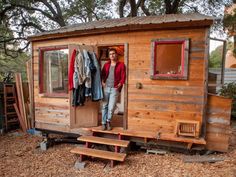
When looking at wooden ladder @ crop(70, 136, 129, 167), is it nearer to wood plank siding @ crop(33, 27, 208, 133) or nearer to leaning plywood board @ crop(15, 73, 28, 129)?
wood plank siding @ crop(33, 27, 208, 133)

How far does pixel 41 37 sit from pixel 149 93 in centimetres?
309

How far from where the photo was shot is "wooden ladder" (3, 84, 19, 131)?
6.64 m

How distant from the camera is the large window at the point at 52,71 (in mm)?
5223

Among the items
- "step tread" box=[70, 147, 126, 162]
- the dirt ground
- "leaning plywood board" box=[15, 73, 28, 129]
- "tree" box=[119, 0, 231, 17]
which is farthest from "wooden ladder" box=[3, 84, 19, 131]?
"tree" box=[119, 0, 231, 17]

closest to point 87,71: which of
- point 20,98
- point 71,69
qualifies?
point 71,69

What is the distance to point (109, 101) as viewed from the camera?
14.6 ft

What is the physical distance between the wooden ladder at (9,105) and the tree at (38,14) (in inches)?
156

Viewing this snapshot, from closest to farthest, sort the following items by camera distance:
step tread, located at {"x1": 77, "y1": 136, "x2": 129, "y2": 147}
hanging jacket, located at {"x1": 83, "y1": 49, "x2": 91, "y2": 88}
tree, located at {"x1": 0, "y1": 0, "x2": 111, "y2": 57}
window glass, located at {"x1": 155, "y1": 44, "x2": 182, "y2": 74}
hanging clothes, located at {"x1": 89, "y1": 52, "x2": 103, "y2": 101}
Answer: step tread, located at {"x1": 77, "y1": 136, "x2": 129, "y2": 147}
hanging jacket, located at {"x1": 83, "y1": 49, "x2": 91, "y2": 88}
hanging clothes, located at {"x1": 89, "y1": 52, "x2": 103, "y2": 101}
window glass, located at {"x1": 155, "y1": 44, "x2": 182, "y2": 74}
tree, located at {"x1": 0, "y1": 0, "x2": 111, "y2": 57}

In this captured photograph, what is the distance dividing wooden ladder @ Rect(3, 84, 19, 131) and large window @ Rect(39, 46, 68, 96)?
2.05 m

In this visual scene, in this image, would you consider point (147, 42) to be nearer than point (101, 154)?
No

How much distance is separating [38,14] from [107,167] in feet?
30.2

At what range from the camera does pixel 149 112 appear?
4344 mm

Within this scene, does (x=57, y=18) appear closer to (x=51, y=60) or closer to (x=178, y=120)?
(x=51, y=60)

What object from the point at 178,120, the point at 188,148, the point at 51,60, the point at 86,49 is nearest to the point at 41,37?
the point at 51,60
